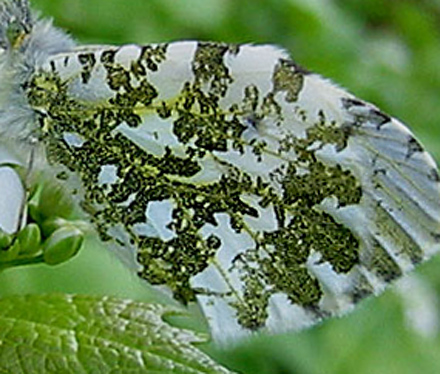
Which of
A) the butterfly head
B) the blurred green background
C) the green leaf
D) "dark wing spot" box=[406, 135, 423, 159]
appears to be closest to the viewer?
the green leaf

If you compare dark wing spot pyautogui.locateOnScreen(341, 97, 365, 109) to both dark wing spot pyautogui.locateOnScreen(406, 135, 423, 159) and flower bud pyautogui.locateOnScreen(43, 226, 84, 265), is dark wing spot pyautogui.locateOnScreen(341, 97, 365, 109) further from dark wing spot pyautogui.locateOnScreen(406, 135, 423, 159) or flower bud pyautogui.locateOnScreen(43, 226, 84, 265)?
flower bud pyautogui.locateOnScreen(43, 226, 84, 265)

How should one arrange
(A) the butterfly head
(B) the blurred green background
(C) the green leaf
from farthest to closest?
(B) the blurred green background < (A) the butterfly head < (C) the green leaf

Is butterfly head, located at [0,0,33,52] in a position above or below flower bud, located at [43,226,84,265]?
above

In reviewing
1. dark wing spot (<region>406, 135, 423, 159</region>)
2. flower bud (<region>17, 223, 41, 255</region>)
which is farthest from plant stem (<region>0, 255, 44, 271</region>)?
dark wing spot (<region>406, 135, 423, 159</region>)

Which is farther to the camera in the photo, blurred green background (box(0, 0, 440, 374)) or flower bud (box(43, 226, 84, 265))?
blurred green background (box(0, 0, 440, 374))

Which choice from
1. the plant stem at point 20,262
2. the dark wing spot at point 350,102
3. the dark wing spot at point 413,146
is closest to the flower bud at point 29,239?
the plant stem at point 20,262

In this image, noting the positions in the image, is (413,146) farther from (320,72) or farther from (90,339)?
(320,72)

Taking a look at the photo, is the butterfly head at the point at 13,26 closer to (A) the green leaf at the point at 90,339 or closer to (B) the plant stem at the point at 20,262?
(B) the plant stem at the point at 20,262
